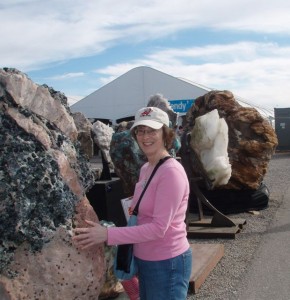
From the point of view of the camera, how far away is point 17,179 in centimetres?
250

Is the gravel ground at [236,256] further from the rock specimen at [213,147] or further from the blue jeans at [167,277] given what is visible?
the blue jeans at [167,277]

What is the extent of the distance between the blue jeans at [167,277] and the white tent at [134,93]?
20.2 meters

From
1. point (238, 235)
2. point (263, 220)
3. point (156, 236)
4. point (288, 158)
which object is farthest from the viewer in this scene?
point (288, 158)

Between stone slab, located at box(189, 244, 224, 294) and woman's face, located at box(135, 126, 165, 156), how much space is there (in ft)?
7.94

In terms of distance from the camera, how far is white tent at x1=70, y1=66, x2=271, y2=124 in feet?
76.3

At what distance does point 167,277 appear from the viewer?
8.12ft

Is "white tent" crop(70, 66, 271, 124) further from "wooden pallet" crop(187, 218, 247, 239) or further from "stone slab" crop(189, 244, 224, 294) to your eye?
"stone slab" crop(189, 244, 224, 294)

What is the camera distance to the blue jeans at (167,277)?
2473mm

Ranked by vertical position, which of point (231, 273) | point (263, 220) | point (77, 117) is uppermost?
point (77, 117)

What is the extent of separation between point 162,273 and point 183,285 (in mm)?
142

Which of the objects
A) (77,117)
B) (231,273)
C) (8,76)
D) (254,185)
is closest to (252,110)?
(254,185)

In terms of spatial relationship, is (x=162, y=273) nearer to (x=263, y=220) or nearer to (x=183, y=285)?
(x=183, y=285)

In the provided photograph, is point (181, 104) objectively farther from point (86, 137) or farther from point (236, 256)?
point (236, 256)

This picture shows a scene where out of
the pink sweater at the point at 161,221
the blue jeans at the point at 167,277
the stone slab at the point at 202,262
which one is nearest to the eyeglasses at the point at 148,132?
the pink sweater at the point at 161,221
